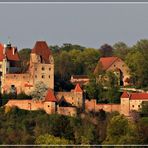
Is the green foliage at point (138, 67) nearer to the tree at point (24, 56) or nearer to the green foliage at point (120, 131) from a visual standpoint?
the tree at point (24, 56)

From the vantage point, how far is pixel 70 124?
62.1 ft

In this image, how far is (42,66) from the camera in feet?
67.4

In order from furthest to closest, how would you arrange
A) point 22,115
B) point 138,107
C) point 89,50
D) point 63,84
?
point 89,50 → point 63,84 → point 138,107 → point 22,115

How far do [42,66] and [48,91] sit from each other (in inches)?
34.4

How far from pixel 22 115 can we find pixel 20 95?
0.84 metres

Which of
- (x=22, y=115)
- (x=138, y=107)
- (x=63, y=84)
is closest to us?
(x=22, y=115)

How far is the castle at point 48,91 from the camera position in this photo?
1967 cm

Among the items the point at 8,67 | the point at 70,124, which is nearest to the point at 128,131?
the point at 70,124

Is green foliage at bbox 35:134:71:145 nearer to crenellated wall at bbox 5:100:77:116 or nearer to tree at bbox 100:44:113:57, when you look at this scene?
crenellated wall at bbox 5:100:77:116

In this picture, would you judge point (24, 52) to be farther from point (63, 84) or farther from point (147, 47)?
point (63, 84)

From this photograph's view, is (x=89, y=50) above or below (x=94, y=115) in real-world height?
above

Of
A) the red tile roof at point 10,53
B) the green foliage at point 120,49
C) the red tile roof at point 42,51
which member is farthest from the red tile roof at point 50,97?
the green foliage at point 120,49

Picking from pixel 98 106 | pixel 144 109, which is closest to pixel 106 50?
pixel 144 109

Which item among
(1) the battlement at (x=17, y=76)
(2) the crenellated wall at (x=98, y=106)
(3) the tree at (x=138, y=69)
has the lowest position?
(2) the crenellated wall at (x=98, y=106)
